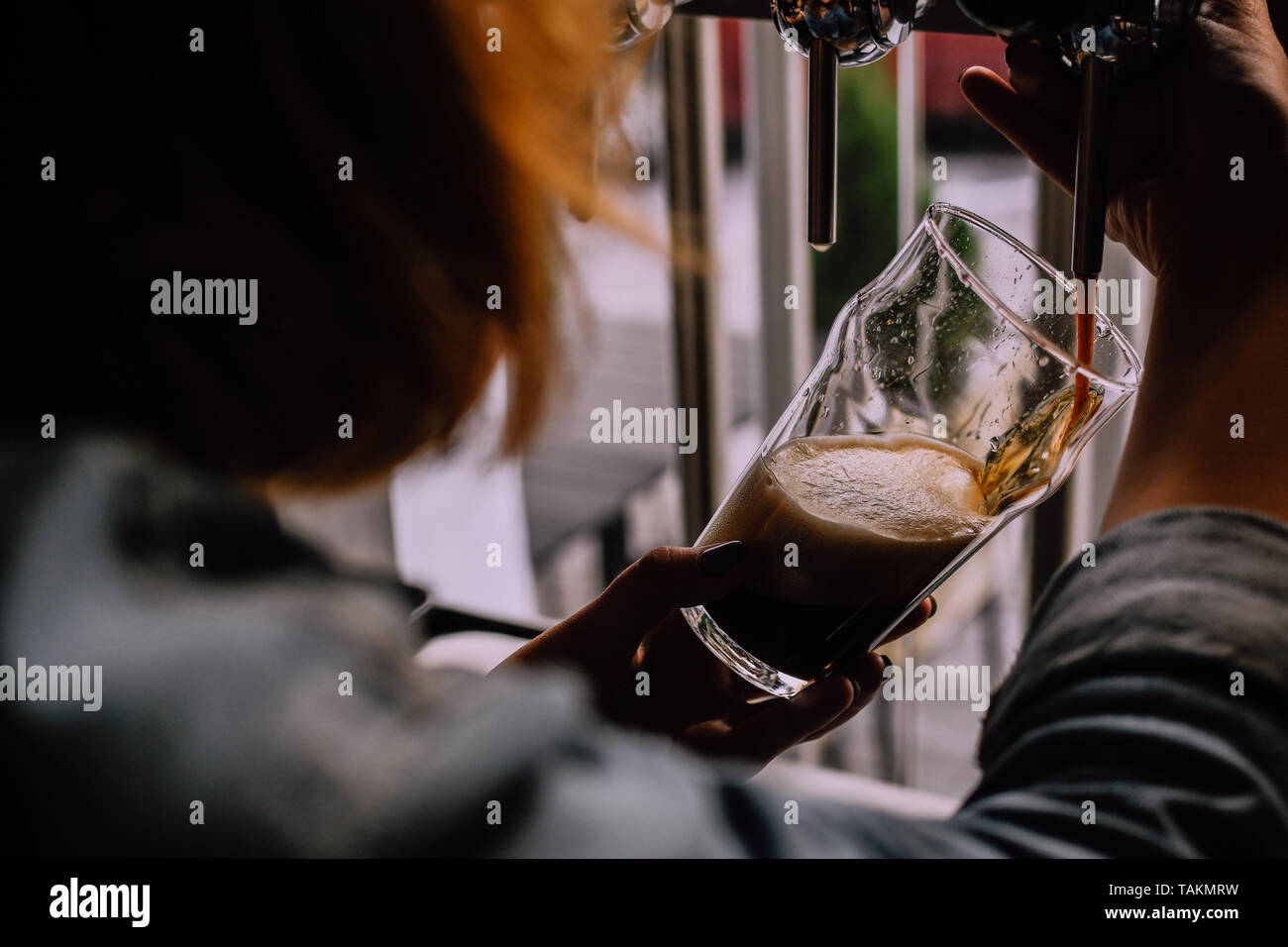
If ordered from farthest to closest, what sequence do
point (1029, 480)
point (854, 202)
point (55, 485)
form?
1. point (854, 202)
2. point (1029, 480)
3. point (55, 485)

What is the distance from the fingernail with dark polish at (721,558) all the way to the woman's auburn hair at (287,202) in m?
0.13

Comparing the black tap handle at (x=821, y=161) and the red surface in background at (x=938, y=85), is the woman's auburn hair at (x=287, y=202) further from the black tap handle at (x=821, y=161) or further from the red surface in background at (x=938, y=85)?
the red surface in background at (x=938, y=85)

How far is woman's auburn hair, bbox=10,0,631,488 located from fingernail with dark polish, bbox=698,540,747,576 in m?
0.13

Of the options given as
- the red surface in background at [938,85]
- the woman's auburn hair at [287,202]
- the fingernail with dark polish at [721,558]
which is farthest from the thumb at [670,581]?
the red surface in background at [938,85]

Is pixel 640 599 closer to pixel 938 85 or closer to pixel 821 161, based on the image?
pixel 821 161

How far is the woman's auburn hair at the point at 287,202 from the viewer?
1.24 feet

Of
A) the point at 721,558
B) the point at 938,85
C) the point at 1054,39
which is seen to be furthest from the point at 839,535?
the point at 938,85

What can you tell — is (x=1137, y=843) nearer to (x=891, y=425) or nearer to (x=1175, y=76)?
(x=891, y=425)

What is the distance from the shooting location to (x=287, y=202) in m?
0.40

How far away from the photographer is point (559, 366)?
0.48 m

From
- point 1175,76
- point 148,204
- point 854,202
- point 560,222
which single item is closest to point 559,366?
point 560,222

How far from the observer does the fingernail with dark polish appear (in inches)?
19.5

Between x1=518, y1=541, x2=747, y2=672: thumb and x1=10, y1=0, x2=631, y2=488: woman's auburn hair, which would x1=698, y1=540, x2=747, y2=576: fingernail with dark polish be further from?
x1=10, y1=0, x2=631, y2=488: woman's auburn hair
